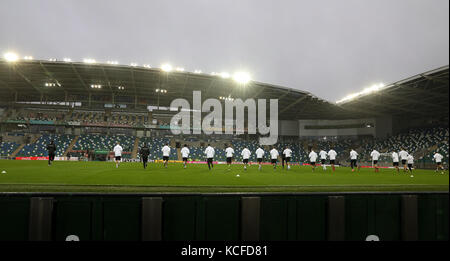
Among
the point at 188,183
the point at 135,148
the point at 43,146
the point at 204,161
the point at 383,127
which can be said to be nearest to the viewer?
the point at 188,183

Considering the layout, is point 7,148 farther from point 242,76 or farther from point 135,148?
point 242,76

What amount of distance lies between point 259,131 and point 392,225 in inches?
1808

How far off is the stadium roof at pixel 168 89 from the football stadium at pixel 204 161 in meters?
0.21

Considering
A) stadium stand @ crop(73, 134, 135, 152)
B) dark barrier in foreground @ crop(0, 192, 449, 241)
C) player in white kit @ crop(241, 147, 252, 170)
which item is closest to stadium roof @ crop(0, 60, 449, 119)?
stadium stand @ crop(73, 134, 135, 152)

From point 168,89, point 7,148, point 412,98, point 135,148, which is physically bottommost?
point 7,148

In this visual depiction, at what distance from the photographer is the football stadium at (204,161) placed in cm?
647

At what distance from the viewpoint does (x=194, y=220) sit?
657 cm

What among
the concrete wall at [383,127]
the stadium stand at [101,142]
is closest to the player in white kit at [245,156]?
the stadium stand at [101,142]

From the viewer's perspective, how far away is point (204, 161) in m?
42.0

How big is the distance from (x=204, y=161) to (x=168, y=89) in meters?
14.1

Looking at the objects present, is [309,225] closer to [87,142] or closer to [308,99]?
[308,99]

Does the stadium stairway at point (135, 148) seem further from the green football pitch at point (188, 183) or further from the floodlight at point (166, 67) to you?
the green football pitch at point (188, 183)

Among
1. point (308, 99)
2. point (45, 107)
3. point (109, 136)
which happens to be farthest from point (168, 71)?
point (45, 107)

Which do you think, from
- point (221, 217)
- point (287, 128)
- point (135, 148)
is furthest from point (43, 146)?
point (287, 128)
